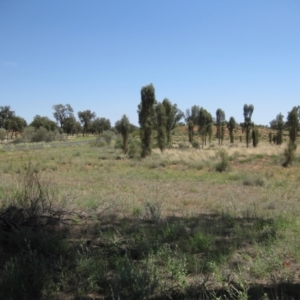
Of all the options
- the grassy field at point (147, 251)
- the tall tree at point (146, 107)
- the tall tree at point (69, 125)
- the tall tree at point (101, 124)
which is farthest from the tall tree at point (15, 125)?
the grassy field at point (147, 251)

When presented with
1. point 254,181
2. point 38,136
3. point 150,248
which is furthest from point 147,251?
point 38,136

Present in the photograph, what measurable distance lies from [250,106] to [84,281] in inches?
1849

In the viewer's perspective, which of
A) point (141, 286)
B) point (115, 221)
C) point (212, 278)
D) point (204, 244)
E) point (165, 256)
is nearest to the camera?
point (141, 286)

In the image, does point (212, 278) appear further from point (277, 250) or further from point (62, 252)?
point (62, 252)

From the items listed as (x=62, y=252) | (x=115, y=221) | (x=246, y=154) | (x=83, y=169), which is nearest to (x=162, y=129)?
(x=246, y=154)

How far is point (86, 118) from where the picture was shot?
107 metres

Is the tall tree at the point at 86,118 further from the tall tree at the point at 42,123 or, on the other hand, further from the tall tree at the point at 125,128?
the tall tree at the point at 125,128

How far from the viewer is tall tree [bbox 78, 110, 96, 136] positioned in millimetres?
105938

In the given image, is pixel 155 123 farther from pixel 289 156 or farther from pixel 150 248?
pixel 150 248

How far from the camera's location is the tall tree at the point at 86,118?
105938 mm

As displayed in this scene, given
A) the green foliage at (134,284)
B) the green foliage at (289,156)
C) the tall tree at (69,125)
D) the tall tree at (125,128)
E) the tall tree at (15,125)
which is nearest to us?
the green foliage at (134,284)

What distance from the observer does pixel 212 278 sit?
11.7 feet

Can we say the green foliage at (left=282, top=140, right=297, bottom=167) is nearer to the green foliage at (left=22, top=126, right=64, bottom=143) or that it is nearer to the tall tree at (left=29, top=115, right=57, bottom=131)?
the green foliage at (left=22, top=126, right=64, bottom=143)

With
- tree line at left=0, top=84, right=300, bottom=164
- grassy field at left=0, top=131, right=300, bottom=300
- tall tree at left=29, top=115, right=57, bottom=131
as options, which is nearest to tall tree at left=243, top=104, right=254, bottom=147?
tree line at left=0, top=84, right=300, bottom=164
